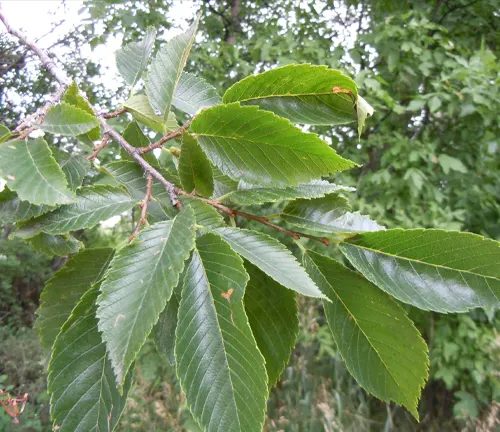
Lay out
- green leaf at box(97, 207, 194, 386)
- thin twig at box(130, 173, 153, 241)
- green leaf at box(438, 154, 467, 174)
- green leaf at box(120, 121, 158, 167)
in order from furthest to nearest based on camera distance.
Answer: green leaf at box(438, 154, 467, 174)
green leaf at box(120, 121, 158, 167)
thin twig at box(130, 173, 153, 241)
green leaf at box(97, 207, 194, 386)

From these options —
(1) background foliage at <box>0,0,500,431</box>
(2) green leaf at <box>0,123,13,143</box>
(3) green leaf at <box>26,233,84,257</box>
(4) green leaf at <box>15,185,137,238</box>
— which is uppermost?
(2) green leaf at <box>0,123,13,143</box>

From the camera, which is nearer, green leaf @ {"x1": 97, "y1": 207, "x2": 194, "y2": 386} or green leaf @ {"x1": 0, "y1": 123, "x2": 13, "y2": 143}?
green leaf @ {"x1": 97, "y1": 207, "x2": 194, "y2": 386}

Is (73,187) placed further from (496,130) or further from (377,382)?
(496,130)

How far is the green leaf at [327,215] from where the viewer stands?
485 millimetres

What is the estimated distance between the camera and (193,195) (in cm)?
48

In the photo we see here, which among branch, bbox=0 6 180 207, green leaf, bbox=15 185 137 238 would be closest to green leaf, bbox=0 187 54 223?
green leaf, bbox=15 185 137 238

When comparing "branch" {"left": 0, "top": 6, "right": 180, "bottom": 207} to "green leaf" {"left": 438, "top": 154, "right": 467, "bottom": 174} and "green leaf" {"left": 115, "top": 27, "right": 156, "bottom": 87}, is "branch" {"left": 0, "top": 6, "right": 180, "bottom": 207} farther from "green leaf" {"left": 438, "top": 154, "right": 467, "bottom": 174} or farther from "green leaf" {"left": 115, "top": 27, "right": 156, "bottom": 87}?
"green leaf" {"left": 438, "top": 154, "right": 467, "bottom": 174}

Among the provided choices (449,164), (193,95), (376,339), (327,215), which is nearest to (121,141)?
(193,95)

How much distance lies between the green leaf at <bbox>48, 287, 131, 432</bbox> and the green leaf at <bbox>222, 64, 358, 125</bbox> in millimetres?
252

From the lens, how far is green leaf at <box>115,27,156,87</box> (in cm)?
69

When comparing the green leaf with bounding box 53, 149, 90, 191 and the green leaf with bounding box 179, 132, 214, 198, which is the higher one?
the green leaf with bounding box 53, 149, 90, 191

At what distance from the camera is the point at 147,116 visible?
0.54 m

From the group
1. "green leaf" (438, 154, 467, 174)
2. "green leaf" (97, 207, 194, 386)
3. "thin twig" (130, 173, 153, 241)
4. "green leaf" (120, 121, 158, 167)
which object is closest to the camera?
"green leaf" (97, 207, 194, 386)

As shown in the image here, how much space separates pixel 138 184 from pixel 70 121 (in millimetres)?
100
